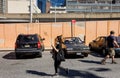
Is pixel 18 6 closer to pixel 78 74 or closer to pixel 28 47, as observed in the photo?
pixel 28 47

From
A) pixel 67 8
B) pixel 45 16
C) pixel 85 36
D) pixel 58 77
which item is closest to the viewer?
pixel 58 77

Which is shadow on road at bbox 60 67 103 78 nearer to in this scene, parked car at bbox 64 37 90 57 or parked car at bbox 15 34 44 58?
parked car at bbox 64 37 90 57

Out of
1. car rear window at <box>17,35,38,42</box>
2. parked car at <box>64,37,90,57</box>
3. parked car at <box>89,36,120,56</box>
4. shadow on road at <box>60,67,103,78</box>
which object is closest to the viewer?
shadow on road at <box>60,67,103,78</box>

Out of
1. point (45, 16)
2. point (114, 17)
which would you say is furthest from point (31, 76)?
point (114, 17)

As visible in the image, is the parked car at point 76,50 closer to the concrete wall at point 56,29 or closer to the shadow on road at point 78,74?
the shadow on road at point 78,74

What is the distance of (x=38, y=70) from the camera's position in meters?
15.3

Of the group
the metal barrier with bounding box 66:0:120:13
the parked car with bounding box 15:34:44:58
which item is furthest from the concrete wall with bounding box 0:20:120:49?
the metal barrier with bounding box 66:0:120:13

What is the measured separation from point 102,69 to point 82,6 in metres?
108

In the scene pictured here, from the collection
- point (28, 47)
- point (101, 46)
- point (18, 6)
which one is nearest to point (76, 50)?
point (28, 47)

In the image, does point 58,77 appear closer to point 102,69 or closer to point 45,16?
point 102,69

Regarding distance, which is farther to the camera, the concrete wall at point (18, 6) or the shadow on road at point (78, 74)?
the concrete wall at point (18, 6)

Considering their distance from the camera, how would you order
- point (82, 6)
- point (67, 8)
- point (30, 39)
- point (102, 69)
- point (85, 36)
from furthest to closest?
point (82, 6) < point (67, 8) < point (85, 36) < point (30, 39) < point (102, 69)

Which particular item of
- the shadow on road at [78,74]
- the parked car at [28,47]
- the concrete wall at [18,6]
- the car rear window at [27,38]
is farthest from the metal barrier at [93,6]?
the shadow on road at [78,74]

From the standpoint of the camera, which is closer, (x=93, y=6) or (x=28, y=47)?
(x=28, y=47)
